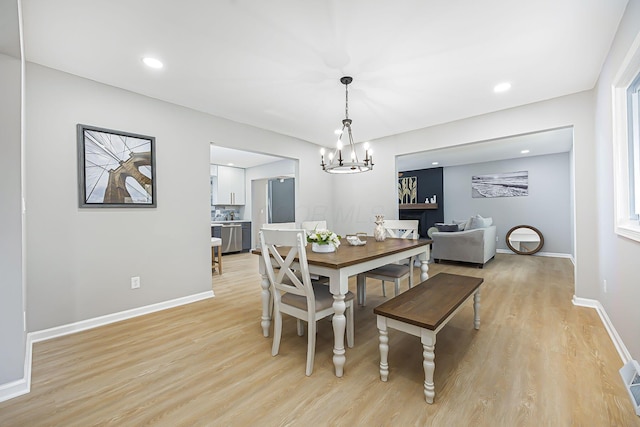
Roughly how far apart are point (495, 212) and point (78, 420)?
812cm

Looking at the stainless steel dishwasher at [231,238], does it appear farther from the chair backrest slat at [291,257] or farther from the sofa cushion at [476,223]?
the sofa cushion at [476,223]

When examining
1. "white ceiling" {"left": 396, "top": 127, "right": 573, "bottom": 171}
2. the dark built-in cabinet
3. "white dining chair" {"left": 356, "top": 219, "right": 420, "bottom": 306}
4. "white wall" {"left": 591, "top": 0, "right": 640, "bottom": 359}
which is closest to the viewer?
"white wall" {"left": 591, "top": 0, "right": 640, "bottom": 359}

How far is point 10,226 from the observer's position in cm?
158

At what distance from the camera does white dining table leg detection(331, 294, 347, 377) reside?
5.78 feet

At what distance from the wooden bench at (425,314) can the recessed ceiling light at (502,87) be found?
2.08 meters

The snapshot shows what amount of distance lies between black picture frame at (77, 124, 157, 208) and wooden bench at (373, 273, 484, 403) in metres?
2.67

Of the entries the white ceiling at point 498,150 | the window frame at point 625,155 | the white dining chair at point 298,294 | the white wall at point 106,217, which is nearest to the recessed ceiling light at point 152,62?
the white wall at point 106,217

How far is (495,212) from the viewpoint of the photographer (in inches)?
277

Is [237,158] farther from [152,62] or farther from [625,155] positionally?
[625,155]

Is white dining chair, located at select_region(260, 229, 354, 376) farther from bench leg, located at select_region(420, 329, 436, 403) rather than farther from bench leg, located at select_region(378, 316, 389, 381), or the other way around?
bench leg, located at select_region(420, 329, 436, 403)

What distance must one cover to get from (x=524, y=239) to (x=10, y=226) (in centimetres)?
836

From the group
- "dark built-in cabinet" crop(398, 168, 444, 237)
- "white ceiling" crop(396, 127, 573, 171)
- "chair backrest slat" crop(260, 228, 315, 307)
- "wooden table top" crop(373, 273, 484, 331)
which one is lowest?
"wooden table top" crop(373, 273, 484, 331)

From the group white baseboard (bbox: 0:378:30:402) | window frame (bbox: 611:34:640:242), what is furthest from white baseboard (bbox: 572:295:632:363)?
white baseboard (bbox: 0:378:30:402)

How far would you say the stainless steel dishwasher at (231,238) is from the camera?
673 cm
